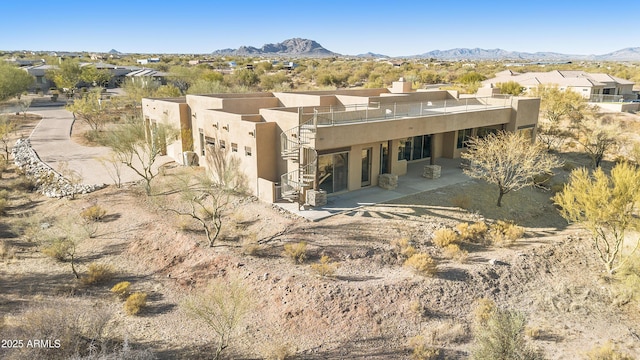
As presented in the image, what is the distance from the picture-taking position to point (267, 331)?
45.0ft

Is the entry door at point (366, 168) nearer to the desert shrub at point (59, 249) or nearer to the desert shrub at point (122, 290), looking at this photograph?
the desert shrub at point (122, 290)

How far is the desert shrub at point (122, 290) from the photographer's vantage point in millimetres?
15692

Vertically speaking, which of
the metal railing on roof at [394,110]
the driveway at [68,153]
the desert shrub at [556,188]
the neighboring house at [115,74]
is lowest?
the desert shrub at [556,188]

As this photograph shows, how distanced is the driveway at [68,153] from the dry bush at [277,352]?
18.0 meters

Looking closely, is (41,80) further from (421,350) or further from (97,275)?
(421,350)

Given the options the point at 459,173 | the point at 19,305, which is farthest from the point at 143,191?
the point at 459,173

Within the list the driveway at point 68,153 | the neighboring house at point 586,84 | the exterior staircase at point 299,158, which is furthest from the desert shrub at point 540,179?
the driveway at point 68,153

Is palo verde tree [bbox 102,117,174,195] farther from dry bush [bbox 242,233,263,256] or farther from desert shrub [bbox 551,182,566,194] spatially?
desert shrub [bbox 551,182,566,194]

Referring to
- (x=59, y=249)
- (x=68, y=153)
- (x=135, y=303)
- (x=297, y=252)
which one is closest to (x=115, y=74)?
(x=68, y=153)

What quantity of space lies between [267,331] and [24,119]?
4667 cm

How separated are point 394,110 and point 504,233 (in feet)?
28.4

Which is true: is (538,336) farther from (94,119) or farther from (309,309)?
(94,119)

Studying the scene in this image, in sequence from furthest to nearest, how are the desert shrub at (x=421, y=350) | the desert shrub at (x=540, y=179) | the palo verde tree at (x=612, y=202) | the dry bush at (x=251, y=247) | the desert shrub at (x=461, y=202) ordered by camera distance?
the desert shrub at (x=540, y=179), the desert shrub at (x=461, y=202), the dry bush at (x=251, y=247), the palo verde tree at (x=612, y=202), the desert shrub at (x=421, y=350)

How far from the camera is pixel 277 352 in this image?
12438 millimetres
